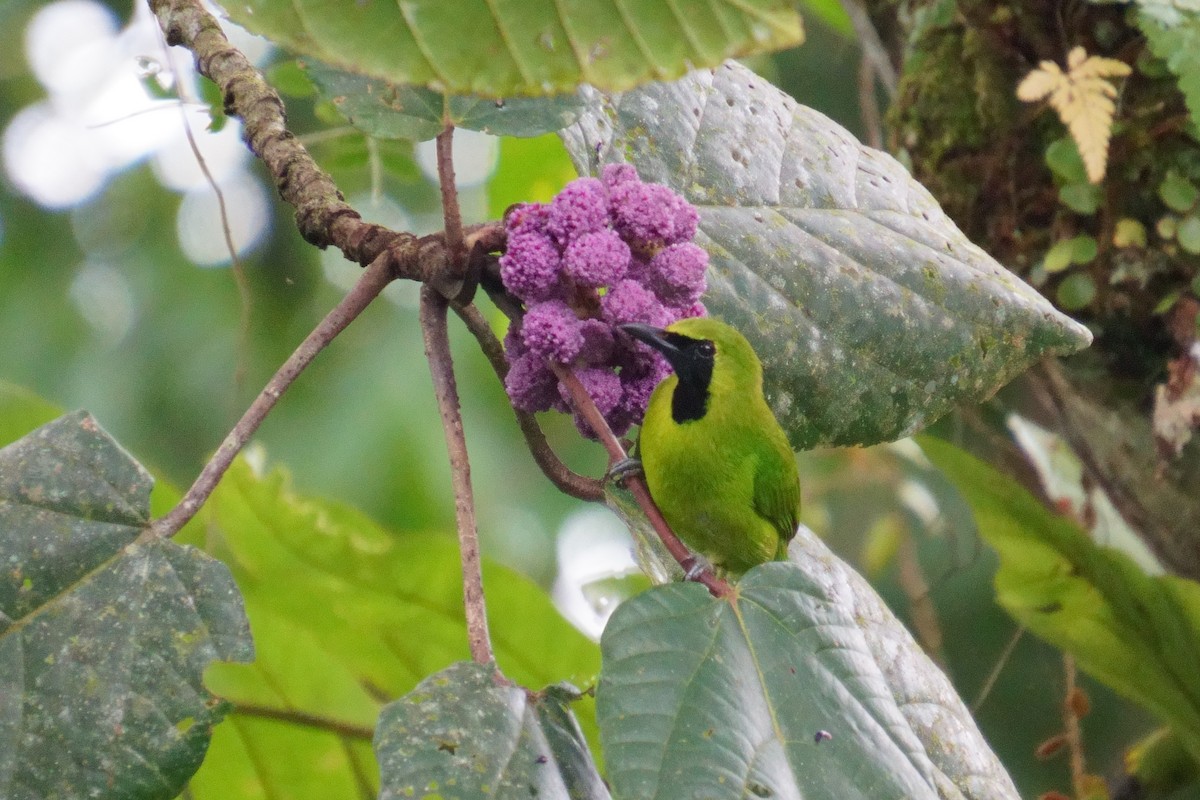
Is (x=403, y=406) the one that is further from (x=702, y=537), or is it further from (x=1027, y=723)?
(x=702, y=537)

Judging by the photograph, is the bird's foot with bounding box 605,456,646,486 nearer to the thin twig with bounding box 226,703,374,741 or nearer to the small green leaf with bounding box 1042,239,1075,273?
the thin twig with bounding box 226,703,374,741

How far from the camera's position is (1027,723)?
12.2 feet

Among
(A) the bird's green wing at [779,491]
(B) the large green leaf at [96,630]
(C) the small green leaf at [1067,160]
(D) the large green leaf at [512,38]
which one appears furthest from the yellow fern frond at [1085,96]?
(B) the large green leaf at [96,630]

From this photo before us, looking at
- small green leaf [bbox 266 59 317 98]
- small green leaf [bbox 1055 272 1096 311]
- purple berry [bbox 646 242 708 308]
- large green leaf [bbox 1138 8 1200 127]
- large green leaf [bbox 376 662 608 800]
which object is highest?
large green leaf [bbox 1138 8 1200 127]

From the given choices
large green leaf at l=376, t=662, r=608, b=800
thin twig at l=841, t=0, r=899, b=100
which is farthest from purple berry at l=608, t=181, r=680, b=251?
thin twig at l=841, t=0, r=899, b=100

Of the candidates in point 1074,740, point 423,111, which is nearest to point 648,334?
point 423,111

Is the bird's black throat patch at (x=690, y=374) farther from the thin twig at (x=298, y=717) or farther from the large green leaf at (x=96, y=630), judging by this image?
the thin twig at (x=298, y=717)

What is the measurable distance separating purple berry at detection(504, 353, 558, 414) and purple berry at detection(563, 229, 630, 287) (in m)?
0.08

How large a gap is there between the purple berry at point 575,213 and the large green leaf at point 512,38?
25 centimetres

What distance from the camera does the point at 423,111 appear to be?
3.54ft

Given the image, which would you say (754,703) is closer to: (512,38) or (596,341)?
(596,341)

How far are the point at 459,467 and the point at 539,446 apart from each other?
135mm

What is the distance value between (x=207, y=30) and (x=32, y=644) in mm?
769

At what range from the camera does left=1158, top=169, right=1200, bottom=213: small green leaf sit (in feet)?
6.36
